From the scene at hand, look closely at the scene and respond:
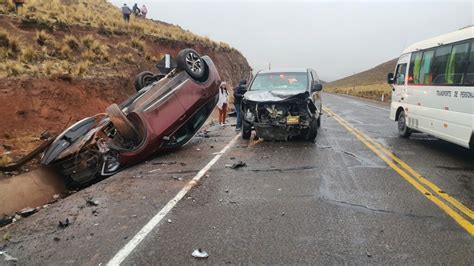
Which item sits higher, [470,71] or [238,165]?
[470,71]

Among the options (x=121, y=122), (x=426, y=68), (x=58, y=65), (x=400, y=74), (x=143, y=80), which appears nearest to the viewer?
(x=121, y=122)

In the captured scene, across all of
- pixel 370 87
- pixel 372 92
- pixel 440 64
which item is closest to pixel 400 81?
pixel 440 64

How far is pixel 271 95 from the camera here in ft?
39.2

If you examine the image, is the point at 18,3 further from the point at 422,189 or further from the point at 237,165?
the point at 422,189

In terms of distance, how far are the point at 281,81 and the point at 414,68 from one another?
12.0 feet

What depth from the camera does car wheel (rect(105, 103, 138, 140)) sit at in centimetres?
941

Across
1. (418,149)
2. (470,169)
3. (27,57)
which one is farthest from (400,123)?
(27,57)

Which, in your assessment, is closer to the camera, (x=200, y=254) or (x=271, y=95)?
(x=200, y=254)

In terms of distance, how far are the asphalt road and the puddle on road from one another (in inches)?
61.3

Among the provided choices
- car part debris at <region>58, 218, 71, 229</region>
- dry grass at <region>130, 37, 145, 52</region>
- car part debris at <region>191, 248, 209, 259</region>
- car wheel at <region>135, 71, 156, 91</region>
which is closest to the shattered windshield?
car wheel at <region>135, 71, 156, 91</region>

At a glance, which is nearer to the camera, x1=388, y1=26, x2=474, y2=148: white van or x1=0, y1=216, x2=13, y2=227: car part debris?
x1=0, y1=216, x2=13, y2=227: car part debris

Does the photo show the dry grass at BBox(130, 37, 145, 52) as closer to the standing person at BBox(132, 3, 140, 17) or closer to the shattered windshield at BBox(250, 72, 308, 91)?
the shattered windshield at BBox(250, 72, 308, 91)

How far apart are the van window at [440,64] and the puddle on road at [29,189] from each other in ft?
28.2

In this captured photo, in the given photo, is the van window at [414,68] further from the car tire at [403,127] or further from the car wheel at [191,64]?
the car wheel at [191,64]
